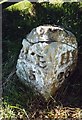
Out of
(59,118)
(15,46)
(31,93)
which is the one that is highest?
(15,46)

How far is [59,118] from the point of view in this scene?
6.70ft

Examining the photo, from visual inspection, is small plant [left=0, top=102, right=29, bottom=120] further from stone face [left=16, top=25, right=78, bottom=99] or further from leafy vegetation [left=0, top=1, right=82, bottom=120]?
stone face [left=16, top=25, right=78, bottom=99]

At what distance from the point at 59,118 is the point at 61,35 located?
1.54ft

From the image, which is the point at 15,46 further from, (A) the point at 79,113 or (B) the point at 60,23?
(A) the point at 79,113

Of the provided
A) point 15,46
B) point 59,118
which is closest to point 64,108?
point 59,118

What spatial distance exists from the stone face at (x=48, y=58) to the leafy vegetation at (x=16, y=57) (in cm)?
8

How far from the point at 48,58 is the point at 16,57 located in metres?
0.37

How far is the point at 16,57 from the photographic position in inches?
92.7

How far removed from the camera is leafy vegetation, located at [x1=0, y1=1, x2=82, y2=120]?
205cm

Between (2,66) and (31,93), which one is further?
(2,66)

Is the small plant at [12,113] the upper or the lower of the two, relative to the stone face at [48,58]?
lower

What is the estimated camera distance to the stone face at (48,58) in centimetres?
204

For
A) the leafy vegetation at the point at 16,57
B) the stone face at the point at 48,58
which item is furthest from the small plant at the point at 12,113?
the stone face at the point at 48,58

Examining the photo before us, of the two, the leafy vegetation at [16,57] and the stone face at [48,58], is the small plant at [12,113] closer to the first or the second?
the leafy vegetation at [16,57]
